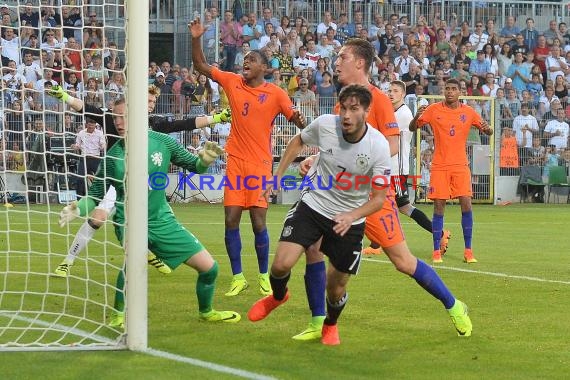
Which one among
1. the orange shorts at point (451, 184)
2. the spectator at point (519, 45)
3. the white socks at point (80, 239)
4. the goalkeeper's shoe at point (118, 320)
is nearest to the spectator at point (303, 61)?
the spectator at point (519, 45)

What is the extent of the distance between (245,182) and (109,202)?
7.27 feet

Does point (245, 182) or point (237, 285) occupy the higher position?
point (245, 182)

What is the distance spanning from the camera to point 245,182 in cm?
1104

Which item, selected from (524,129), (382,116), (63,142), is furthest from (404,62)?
(382,116)

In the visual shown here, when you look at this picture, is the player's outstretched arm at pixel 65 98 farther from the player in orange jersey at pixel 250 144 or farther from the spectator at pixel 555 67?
the spectator at pixel 555 67

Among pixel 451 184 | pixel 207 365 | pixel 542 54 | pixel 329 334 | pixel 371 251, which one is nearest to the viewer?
pixel 207 365

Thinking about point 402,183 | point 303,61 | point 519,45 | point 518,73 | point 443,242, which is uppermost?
point 519,45

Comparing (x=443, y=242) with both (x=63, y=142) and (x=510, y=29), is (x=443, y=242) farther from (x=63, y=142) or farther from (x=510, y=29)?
(x=510, y=29)

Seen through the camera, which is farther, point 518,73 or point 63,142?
point 518,73

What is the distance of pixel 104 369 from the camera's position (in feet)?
22.9

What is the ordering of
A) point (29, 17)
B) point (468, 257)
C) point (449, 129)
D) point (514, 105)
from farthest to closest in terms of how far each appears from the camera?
point (514, 105) < point (449, 129) < point (468, 257) < point (29, 17)

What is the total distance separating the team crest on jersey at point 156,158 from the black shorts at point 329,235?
57.8 inches

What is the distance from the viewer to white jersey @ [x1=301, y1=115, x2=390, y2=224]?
25.6 ft

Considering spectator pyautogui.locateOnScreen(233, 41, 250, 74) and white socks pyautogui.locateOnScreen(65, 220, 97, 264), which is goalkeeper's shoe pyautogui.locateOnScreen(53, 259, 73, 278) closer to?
white socks pyautogui.locateOnScreen(65, 220, 97, 264)
